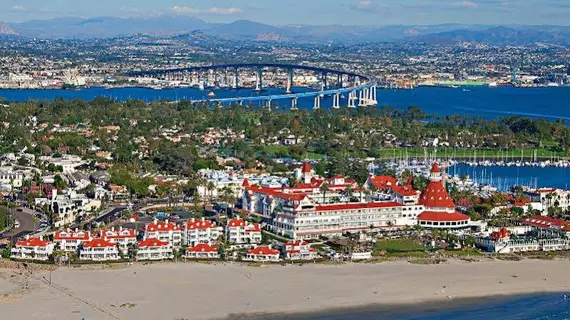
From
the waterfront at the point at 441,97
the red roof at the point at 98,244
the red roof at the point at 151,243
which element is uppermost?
Answer: the red roof at the point at 98,244

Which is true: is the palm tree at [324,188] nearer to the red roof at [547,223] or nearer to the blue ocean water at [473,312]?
the red roof at [547,223]

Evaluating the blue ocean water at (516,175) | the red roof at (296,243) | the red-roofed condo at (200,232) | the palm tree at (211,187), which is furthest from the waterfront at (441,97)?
the red roof at (296,243)

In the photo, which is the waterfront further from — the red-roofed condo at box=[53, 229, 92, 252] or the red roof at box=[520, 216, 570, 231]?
the red-roofed condo at box=[53, 229, 92, 252]

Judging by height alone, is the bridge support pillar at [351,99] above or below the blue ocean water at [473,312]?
below

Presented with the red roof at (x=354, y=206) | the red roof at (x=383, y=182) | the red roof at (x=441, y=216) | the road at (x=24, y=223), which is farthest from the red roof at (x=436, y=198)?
the road at (x=24, y=223)

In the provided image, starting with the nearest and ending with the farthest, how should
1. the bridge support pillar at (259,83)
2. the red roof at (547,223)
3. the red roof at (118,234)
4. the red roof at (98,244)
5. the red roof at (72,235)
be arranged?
the red roof at (98,244), the red roof at (72,235), the red roof at (118,234), the red roof at (547,223), the bridge support pillar at (259,83)

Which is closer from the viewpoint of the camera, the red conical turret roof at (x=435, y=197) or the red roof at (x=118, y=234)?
the red roof at (x=118, y=234)

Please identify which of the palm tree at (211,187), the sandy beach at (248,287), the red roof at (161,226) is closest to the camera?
the sandy beach at (248,287)
